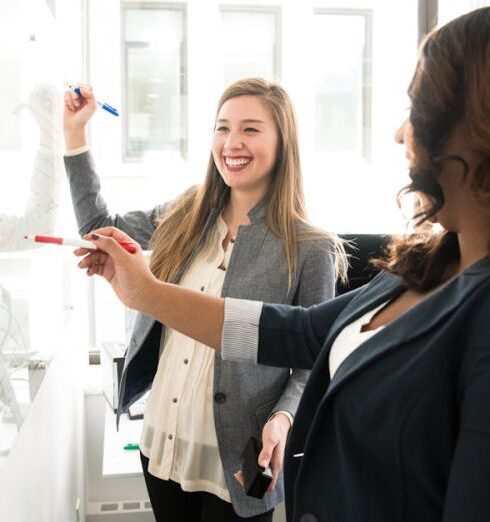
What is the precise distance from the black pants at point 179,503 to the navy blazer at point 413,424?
23.4 inches

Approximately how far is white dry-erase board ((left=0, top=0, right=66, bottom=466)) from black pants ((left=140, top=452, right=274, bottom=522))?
1.34 ft

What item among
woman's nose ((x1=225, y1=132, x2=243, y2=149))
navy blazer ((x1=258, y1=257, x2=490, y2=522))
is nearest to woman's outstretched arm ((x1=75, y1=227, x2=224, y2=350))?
navy blazer ((x1=258, y1=257, x2=490, y2=522))

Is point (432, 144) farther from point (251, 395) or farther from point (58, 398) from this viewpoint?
point (58, 398)

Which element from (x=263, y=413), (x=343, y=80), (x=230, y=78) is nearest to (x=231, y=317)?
(x=263, y=413)

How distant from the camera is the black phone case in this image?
118 cm

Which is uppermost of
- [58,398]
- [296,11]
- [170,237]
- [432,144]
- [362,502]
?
[296,11]

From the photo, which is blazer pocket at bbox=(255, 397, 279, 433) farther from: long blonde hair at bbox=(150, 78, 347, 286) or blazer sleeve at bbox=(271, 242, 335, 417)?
long blonde hair at bbox=(150, 78, 347, 286)

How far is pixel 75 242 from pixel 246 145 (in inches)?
22.9

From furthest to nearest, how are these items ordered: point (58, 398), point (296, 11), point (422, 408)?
point (296, 11) → point (58, 398) → point (422, 408)

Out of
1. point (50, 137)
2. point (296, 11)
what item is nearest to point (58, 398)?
point (50, 137)

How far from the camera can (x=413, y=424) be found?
71 cm

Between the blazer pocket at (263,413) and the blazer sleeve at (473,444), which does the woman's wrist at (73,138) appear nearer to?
the blazer pocket at (263,413)

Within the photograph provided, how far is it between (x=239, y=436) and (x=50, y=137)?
794 mm

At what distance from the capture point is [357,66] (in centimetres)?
283
